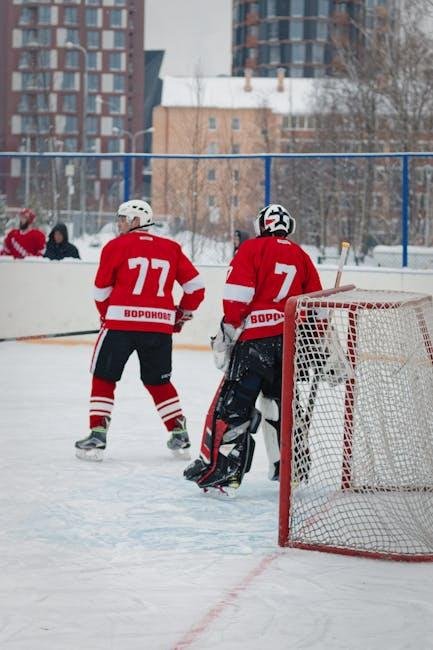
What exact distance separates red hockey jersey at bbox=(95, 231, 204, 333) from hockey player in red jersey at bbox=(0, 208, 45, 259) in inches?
249

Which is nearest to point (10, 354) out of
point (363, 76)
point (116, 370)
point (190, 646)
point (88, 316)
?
point (88, 316)

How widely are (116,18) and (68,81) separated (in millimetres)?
6029

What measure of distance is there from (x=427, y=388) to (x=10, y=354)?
6.62 metres

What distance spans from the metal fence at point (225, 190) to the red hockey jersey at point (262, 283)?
5.82 m

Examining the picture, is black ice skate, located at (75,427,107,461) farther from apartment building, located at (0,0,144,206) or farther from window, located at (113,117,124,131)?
window, located at (113,117,124,131)

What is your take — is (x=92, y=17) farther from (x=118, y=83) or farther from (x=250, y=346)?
(x=250, y=346)

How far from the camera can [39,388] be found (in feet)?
30.1

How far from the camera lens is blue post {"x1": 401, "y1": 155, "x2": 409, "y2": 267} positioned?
1157 cm

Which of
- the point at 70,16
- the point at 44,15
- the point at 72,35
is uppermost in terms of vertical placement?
the point at 70,16

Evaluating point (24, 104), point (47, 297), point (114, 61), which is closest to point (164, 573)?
point (47, 297)

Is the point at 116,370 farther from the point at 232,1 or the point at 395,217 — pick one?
the point at 232,1

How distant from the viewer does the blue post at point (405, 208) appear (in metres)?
11.6

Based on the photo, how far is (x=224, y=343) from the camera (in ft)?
18.2

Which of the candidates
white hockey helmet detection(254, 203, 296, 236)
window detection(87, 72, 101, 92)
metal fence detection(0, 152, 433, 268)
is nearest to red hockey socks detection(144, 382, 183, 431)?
white hockey helmet detection(254, 203, 296, 236)
